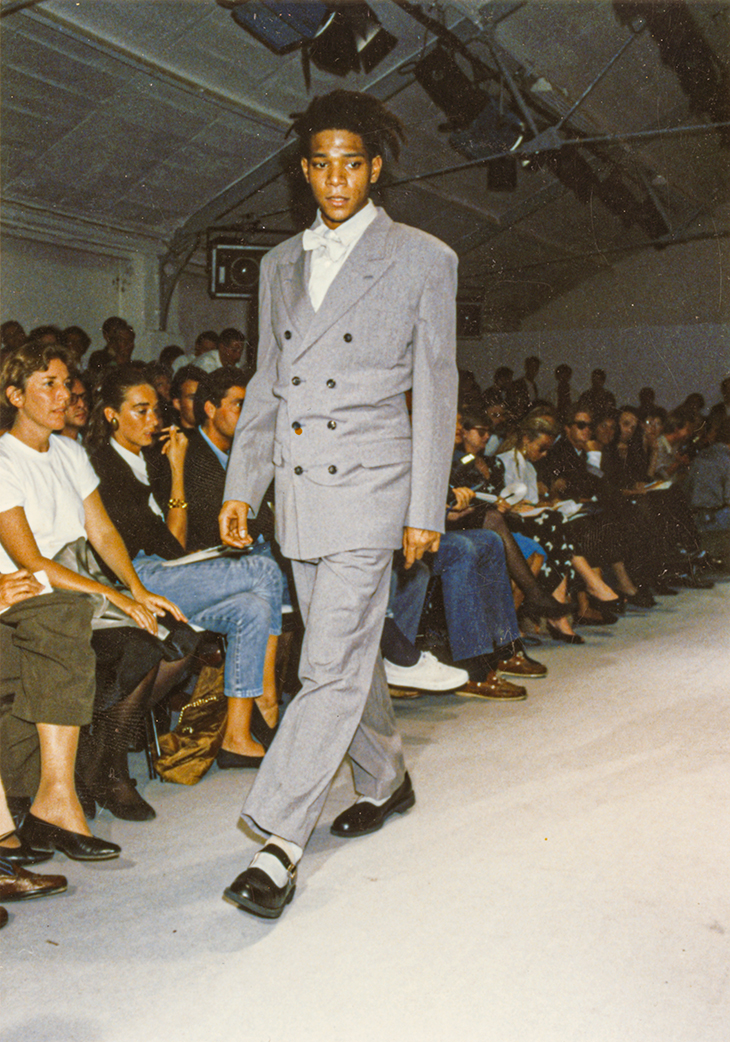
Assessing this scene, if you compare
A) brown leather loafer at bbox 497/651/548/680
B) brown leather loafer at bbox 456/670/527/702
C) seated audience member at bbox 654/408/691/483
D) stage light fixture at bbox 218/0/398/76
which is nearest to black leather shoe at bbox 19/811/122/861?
brown leather loafer at bbox 456/670/527/702

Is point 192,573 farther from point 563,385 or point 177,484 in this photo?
point 563,385

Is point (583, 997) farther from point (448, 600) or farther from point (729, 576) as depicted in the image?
point (729, 576)

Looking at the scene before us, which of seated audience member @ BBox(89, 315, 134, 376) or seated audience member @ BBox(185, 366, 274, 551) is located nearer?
seated audience member @ BBox(185, 366, 274, 551)

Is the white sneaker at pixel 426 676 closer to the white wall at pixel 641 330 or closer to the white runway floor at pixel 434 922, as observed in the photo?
the white runway floor at pixel 434 922

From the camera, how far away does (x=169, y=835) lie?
234cm

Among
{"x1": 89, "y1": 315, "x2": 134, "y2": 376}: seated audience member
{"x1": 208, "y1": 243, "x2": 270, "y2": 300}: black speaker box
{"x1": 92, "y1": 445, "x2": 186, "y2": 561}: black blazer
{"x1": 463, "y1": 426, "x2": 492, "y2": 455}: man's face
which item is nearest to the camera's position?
{"x1": 92, "y1": 445, "x2": 186, "y2": 561}: black blazer

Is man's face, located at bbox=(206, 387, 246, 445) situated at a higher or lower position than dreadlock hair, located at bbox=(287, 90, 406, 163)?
lower

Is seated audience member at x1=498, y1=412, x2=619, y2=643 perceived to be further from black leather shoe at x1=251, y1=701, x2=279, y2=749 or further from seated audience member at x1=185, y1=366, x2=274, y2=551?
black leather shoe at x1=251, y1=701, x2=279, y2=749

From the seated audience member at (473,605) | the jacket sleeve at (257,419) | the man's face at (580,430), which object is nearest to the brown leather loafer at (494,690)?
the seated audience member at (473,605)

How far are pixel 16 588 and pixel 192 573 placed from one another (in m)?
Result: 0.78

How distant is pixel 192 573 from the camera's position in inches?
113

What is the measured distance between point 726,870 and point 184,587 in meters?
1.61

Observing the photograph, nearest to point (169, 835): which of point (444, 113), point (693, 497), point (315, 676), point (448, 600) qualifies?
point (315, 676)

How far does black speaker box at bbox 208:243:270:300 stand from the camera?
574 cm
